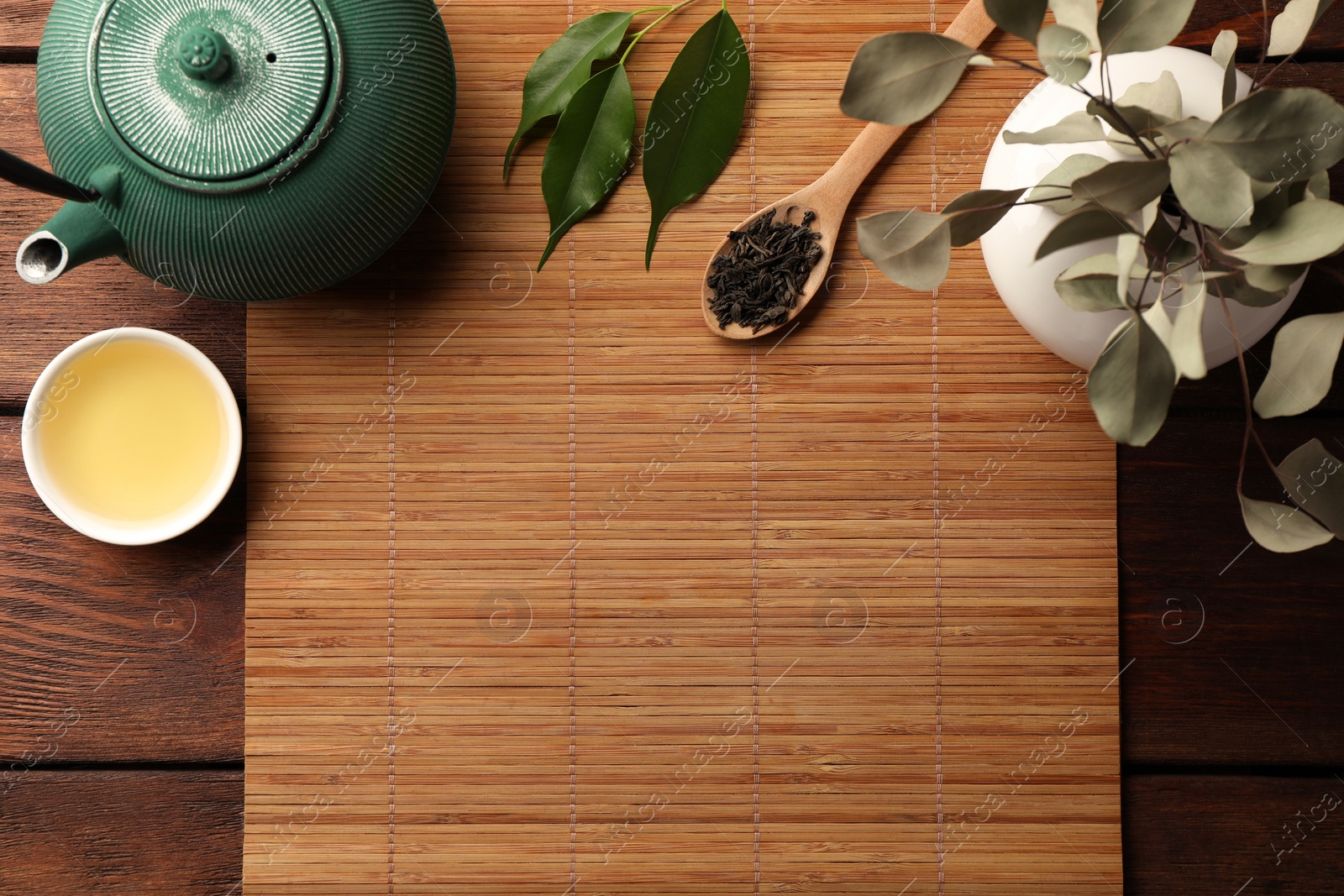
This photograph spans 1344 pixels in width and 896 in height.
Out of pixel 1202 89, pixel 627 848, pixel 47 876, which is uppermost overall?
pixel 1202 89

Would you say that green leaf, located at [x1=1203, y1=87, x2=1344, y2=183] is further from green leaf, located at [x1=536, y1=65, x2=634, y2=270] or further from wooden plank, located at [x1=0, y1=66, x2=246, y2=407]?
wooden plank, located at [x1=0, y1=66, x2=246, y2=407]

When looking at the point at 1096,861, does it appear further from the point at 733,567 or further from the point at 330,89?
the point at 330,89

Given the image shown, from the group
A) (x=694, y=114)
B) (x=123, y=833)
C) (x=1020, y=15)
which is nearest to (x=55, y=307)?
(x=123, y=833)

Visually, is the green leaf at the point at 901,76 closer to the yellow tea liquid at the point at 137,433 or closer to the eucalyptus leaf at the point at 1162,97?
the eucalyptus leaf at the point at 1162,97

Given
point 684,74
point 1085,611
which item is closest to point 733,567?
point 1085,611

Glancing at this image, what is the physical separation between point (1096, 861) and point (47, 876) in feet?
3.07

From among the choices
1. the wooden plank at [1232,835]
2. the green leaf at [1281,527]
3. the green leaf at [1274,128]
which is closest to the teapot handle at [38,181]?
the green leaf at [1274,128]

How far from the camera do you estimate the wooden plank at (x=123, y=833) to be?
78 centimetres

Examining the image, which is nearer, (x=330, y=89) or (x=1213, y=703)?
Result: (x=330, y=89)

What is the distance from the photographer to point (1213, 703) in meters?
0.78

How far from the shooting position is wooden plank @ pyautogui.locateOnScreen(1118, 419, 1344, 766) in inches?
30.6

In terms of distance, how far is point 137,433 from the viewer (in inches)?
29.7

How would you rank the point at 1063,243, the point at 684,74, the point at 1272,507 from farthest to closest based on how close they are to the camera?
the point at 684,74, the point at 1272,507, the point at 1063,243

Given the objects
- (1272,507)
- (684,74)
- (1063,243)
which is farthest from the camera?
(684,74)
